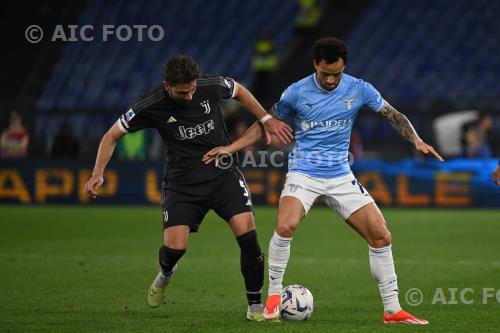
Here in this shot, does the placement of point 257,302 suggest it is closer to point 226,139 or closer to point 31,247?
point 226,139

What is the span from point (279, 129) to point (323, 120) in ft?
1.09

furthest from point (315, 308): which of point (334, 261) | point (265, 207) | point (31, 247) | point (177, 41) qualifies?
point (177, 41)

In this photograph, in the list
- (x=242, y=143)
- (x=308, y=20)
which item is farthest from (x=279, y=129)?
(x=308, y=20)

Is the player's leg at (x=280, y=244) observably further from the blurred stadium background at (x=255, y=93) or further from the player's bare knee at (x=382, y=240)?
the blurred stadium background at (x=255, y=93)

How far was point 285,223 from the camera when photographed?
737cm

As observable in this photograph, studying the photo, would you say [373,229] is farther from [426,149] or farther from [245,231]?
[245,231]

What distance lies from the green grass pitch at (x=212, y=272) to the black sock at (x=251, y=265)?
246 millimetres

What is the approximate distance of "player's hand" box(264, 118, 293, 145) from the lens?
297 inches

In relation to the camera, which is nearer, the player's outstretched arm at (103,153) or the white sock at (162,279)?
the player's outstretched arm at (103,153)

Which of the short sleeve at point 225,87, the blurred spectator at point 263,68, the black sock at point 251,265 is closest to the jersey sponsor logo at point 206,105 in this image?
the short sleeve at point 225,87

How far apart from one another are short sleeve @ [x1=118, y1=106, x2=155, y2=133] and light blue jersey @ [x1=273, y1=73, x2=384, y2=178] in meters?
1.02

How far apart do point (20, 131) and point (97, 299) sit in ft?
41.5

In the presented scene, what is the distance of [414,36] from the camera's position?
95.3 feet

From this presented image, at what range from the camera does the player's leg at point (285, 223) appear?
24.3 ft
